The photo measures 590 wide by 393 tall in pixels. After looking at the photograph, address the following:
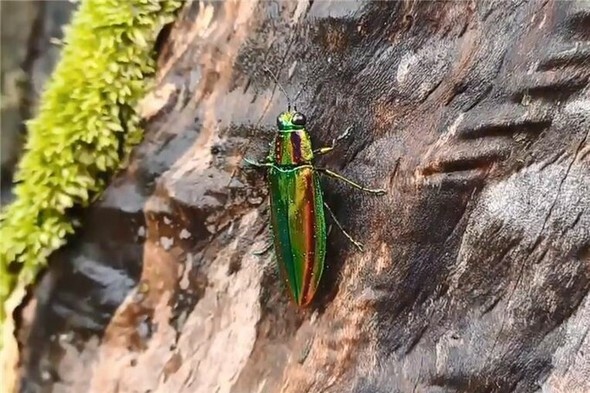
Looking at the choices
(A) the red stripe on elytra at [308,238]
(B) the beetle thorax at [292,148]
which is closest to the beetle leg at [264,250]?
(A) the red stripe on elytra at [308,238]

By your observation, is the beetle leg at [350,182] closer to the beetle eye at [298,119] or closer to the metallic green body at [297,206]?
the metallic green body at [297,206]

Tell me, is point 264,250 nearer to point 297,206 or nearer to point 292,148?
point 297,206

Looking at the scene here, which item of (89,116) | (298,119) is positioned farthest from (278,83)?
(89,116)

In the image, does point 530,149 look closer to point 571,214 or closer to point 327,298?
point 571,214

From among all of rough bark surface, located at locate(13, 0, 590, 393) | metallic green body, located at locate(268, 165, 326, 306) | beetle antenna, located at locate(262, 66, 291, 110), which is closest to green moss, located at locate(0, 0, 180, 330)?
rough bark surface, located at locate(13, 0, 590, 393)

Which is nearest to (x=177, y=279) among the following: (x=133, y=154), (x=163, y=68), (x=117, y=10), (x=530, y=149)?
(x=133, y=154)

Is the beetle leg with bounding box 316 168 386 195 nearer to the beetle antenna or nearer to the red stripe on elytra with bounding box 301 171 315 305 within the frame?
the red stripe on elytra with bounding box 301 171 315 305

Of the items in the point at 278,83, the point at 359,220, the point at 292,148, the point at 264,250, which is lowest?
the point at 264,250

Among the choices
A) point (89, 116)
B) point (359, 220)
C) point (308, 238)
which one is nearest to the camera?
point (359, 220)
